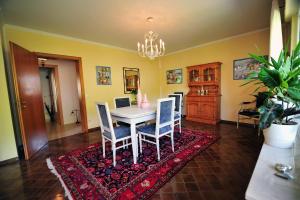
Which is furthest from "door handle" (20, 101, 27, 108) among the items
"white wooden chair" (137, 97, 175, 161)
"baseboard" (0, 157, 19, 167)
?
"white wooden chair" (137, 97, 175, 161)

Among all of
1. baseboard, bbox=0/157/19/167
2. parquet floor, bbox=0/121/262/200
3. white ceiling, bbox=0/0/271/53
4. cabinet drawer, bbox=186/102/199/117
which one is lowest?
parquet floor, bbox=0/121/262/200

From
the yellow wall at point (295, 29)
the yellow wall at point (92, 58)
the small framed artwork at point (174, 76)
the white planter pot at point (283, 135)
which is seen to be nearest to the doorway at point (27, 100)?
the yellow wall at point (92, 58)

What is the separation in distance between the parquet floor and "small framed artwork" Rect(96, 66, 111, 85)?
6.49ft

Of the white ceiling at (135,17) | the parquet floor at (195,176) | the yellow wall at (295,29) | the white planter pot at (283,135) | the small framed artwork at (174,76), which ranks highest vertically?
the white ceiling at (135,17)

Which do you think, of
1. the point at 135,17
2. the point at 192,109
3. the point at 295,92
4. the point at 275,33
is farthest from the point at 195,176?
the point at 192,109

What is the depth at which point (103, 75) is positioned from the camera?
13.3ft

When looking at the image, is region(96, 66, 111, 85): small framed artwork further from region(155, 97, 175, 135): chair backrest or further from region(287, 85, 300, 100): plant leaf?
region(287, 85, 300, 100): plant leaf

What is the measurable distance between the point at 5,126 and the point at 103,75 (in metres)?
2.36

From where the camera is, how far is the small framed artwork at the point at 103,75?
394cm

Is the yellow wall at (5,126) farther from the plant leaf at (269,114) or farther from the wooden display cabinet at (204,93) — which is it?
the wooden display cabinet at (204,93)

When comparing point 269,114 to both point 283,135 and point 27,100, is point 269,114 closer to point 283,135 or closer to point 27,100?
point 283,135

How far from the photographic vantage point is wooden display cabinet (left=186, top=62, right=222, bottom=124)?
397 cm

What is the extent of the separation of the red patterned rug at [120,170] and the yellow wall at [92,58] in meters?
1.64

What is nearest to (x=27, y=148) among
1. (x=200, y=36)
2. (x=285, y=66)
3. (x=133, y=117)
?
(x=133, y=117)
